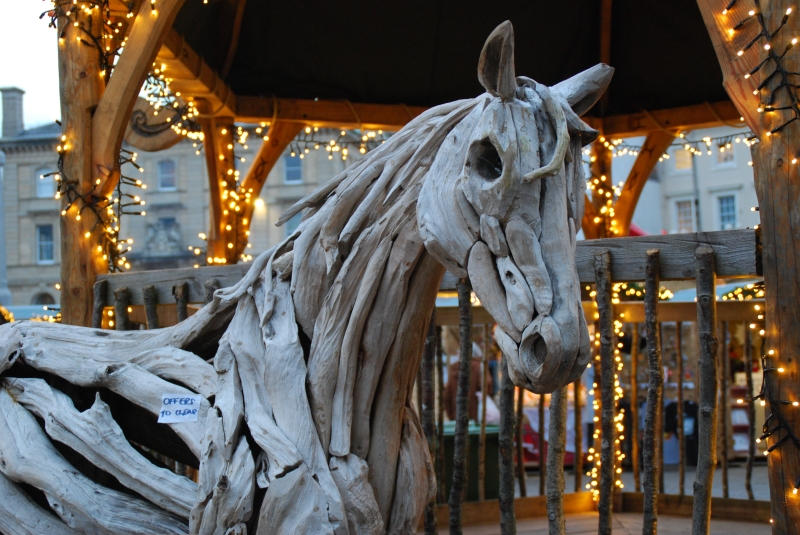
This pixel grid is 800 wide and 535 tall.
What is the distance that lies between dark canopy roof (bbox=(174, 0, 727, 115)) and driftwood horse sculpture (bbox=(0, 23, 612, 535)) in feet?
12.9

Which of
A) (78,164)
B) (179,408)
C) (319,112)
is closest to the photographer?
(179,408)

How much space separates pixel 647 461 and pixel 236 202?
4420 millimetres

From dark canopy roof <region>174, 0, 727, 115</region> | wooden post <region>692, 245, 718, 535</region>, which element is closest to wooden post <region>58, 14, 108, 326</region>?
Result: dark canopy roof <region>174, 0, 727, 115</region>

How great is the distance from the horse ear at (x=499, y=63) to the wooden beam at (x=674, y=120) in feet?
16.4

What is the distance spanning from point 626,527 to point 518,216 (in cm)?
380

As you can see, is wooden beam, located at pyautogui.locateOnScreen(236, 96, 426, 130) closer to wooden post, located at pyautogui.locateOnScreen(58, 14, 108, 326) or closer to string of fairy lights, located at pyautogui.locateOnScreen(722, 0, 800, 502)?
wooden post, located at pyautogui.locateOnScreen(58, 14, 108, 326)

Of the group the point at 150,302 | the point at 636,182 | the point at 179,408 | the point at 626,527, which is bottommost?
the point at 626,527

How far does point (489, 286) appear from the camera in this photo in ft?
4.57

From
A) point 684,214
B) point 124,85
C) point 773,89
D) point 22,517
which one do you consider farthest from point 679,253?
point 684,214

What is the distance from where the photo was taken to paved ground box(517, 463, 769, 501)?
242 inches

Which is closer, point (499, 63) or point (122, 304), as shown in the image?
point (499, 63)

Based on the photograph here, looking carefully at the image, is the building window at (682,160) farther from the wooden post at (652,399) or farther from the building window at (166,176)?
the wooden post at (652,399)

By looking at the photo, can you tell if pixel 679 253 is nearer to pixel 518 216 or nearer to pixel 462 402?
pixel 462 402

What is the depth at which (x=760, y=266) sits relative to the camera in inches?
106
